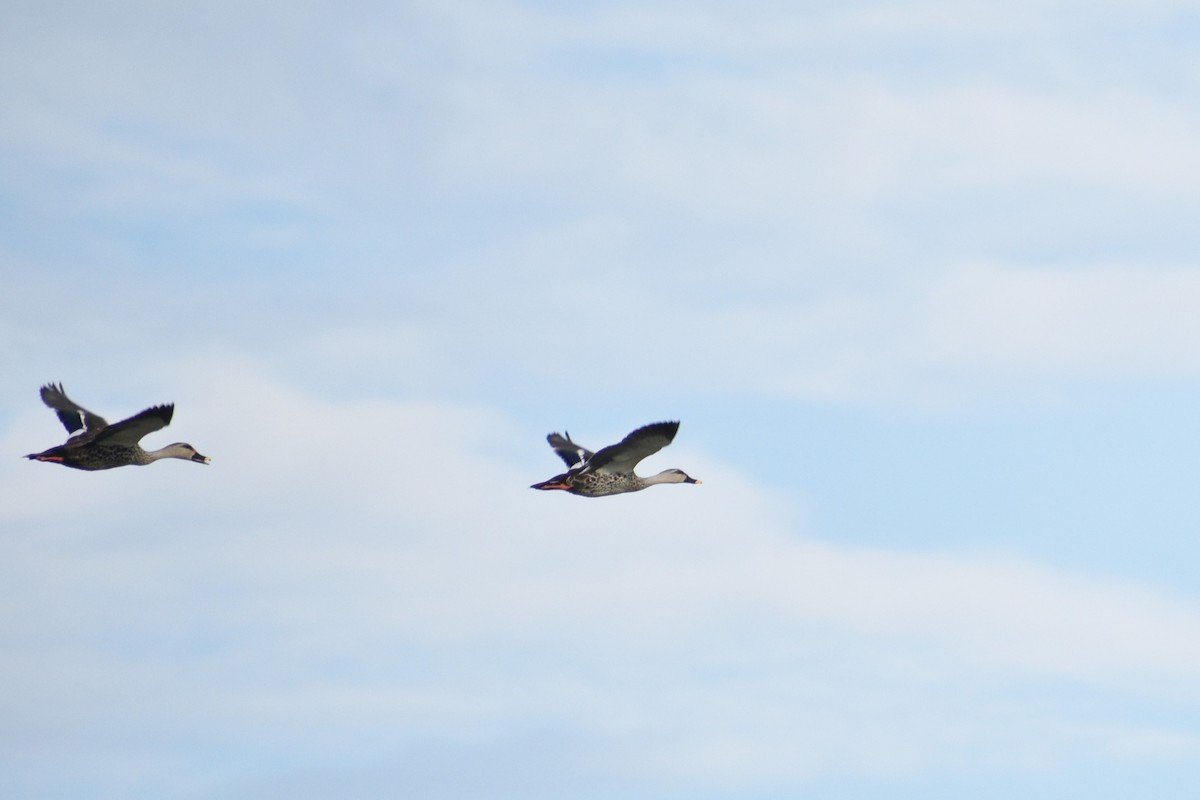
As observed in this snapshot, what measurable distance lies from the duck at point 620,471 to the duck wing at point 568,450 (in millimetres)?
1193

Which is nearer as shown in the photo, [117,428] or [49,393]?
[117,428]

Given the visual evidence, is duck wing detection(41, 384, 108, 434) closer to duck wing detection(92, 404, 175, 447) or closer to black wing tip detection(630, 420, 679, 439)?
duck wing detection(92, 404, 175, 447)

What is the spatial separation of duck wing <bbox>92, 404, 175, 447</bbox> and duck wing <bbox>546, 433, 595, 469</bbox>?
14738 mm

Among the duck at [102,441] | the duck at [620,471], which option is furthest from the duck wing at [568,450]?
the duck at [102,441]

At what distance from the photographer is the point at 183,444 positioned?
263 feet

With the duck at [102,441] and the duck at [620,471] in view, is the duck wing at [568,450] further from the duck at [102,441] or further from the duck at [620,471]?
the duck at [102,441]

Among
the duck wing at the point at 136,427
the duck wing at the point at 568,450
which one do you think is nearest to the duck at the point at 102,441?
the duck wing at the point at 136,427

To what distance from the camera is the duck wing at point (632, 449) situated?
73.0 meters

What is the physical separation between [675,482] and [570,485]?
4.85 metres

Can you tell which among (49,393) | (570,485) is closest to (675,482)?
(570,485)

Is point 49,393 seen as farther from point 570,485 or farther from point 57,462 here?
point 570,485

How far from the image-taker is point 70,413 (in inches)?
3150

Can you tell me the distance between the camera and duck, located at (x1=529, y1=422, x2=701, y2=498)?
7362 cm

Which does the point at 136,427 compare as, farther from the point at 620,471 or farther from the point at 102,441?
the point at 620,471
